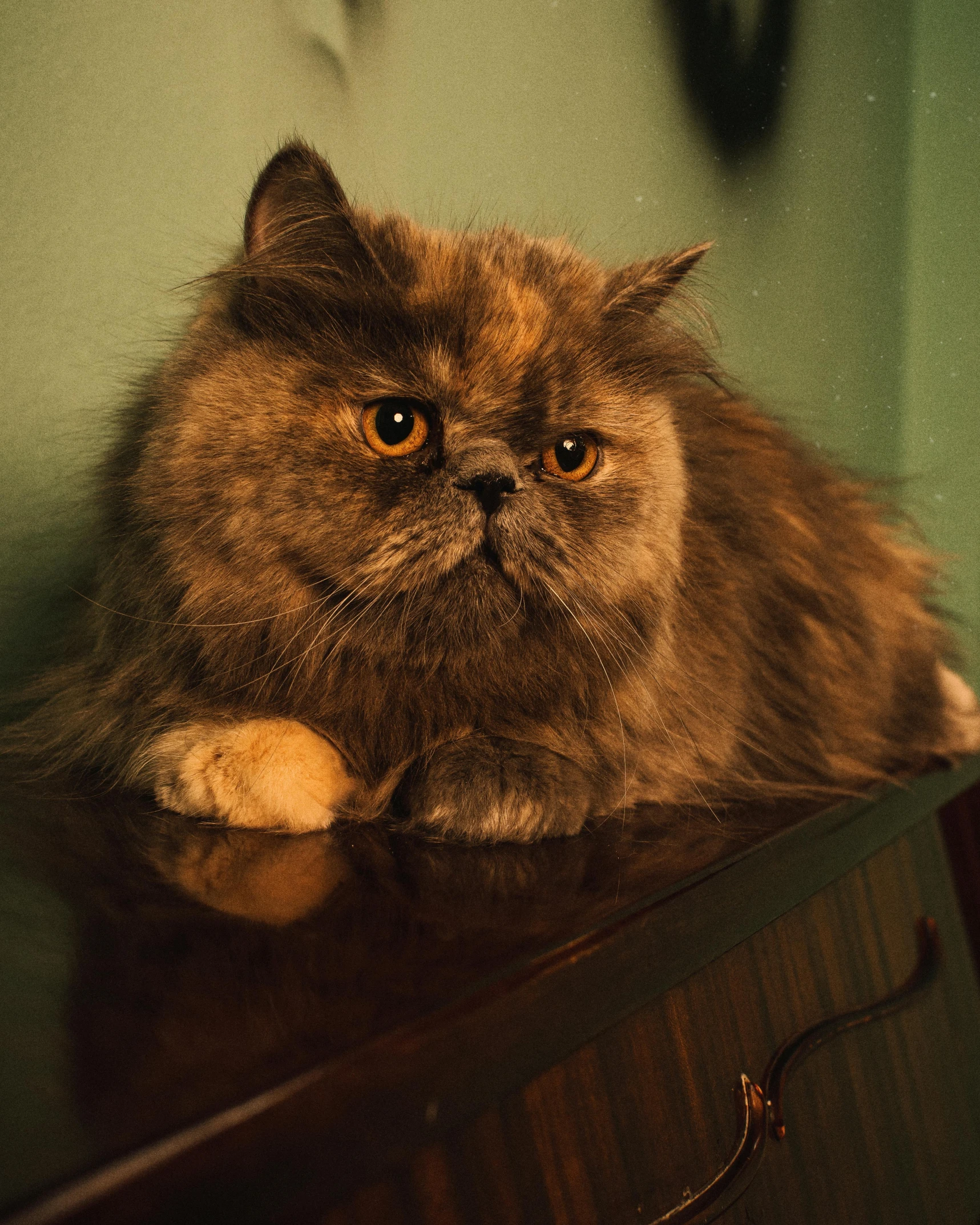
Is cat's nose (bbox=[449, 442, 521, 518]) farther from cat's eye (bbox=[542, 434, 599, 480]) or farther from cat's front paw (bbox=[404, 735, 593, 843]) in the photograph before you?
cat's front paw (bbox=[404, 735, 593, 843])

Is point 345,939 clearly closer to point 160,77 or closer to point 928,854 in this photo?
point 928,854

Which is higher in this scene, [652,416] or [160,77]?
[160,77]

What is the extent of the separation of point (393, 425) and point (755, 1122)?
655mm

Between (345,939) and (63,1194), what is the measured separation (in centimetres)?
24

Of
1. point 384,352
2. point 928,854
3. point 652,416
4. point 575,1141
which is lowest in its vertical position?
point 928,854

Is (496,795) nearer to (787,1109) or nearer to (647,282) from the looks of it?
(787,1109)

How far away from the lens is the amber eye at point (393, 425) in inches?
32.0

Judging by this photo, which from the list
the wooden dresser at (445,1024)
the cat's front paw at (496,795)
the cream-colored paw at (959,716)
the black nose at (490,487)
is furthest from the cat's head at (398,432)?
the cream-colored paw at (959,716)

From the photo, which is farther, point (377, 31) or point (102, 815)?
point (377, 31)

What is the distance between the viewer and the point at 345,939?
52cm

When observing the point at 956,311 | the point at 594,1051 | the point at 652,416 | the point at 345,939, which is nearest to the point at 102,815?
the point at 345,939

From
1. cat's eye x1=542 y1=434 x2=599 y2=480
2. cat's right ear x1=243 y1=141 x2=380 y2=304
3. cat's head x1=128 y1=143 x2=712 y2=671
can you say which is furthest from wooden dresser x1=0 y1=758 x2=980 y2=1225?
cat's right ear x1=243 y1=141 x2=380 y2=304

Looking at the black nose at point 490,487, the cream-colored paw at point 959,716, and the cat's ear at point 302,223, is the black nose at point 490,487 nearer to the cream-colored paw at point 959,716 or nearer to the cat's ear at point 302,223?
the cat's ear at point 302,223

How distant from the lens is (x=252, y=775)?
0.77 meters
